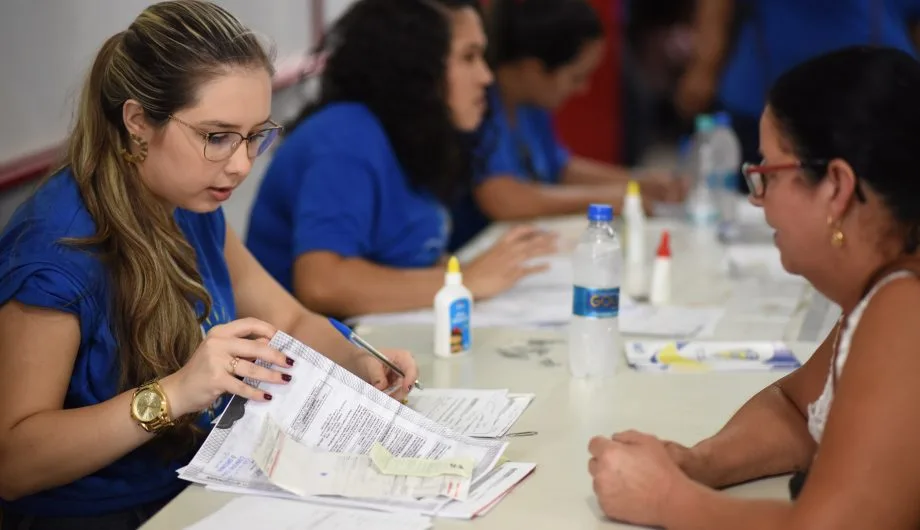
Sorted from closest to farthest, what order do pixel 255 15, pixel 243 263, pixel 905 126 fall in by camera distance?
pixel 905 126 < pixel 243 263 < pixel 255 15

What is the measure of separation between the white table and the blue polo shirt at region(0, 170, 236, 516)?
23 cm

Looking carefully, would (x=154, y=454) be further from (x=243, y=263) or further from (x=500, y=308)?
(x=500, y=308)

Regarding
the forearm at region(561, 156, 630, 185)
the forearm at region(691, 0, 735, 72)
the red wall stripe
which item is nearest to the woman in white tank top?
the forearm at region(561, 156, 630, 185)

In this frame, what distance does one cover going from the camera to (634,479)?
4.11 feet

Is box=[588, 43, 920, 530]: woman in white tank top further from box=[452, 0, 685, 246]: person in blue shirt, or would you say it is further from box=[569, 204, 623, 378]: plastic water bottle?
box=[452, 0, 685, 246]: person in blue shirt

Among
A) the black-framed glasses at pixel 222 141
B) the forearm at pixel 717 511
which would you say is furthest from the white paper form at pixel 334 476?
the black-framed glasses at pixel 222 141

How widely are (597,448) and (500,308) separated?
99 centimetres

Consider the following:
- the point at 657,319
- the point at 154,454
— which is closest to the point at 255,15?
the point at 657,319

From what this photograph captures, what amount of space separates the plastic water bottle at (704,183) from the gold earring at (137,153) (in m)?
2.02

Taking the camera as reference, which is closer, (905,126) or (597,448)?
(905,126)

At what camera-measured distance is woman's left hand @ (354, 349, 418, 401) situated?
1.67 m

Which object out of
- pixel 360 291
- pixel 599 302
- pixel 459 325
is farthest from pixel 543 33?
pixel 599 302

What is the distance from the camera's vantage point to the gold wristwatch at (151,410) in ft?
4.61

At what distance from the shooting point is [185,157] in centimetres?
155
